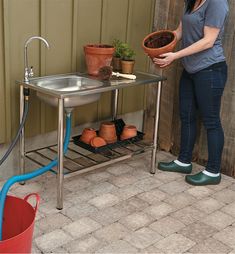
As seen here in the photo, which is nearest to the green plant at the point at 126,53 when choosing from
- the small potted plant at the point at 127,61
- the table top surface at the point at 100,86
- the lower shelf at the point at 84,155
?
the small potted plant at the point at 127,61

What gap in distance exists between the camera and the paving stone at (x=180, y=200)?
2818 millimetres

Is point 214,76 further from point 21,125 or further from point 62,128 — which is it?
point 21,125

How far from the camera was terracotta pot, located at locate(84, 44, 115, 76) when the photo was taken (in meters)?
2.87

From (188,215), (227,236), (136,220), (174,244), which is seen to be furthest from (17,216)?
(227,236)

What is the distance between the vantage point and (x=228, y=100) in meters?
3.18

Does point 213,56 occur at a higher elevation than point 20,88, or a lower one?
higher

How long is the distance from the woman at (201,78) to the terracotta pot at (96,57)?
311 millimetres

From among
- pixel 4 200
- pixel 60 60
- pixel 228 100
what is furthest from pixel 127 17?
pixel 4 200

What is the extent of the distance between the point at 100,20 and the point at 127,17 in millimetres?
270

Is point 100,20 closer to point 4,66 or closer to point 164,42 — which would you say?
point 164,42

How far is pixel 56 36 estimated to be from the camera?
9.55 ft

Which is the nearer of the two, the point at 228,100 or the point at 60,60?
the point at 60,60

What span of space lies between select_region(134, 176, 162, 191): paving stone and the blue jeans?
Answer: 0.31 m

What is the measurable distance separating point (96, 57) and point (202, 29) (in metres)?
0.70
